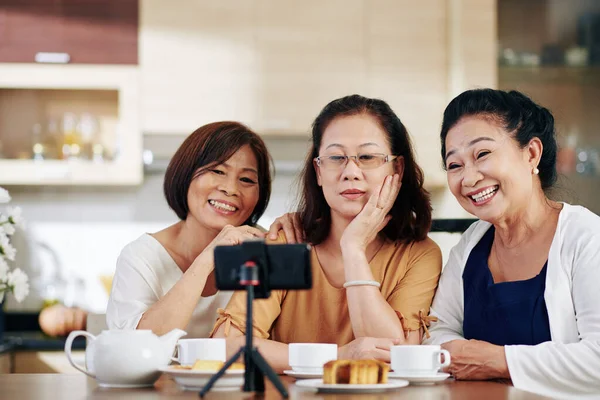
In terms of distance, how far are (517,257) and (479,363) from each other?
0.39m

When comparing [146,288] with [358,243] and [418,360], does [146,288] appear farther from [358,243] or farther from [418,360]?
[418,360]

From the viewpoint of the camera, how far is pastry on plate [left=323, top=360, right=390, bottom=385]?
139 cm

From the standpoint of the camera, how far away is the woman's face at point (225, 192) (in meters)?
2.42

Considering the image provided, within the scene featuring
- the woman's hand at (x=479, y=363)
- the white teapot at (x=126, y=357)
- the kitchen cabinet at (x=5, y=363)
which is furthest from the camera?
the kitchen cabinet at (x=5, y=363)

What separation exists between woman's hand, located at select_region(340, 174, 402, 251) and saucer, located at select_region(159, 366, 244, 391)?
75cm

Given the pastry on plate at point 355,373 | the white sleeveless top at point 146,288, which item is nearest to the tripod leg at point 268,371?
the pastry on plate at point 355,373

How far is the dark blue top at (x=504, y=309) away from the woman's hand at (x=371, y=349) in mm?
270

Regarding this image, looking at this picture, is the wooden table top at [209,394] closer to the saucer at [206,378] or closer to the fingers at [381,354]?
the saucer at [206,378]

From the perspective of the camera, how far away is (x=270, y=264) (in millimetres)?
1386

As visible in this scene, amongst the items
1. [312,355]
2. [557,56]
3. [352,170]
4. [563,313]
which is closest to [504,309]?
[563,313]

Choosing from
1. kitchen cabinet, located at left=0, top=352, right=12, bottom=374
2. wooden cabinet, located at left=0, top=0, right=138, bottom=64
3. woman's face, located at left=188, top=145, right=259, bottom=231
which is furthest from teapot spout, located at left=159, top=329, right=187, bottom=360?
wooden cabinet, located at left=0, top=0, right=138, bottom=64

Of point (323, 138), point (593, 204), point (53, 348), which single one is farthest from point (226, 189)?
point (593, 204)

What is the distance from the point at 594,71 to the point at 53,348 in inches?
115

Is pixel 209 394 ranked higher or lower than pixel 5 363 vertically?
higher
